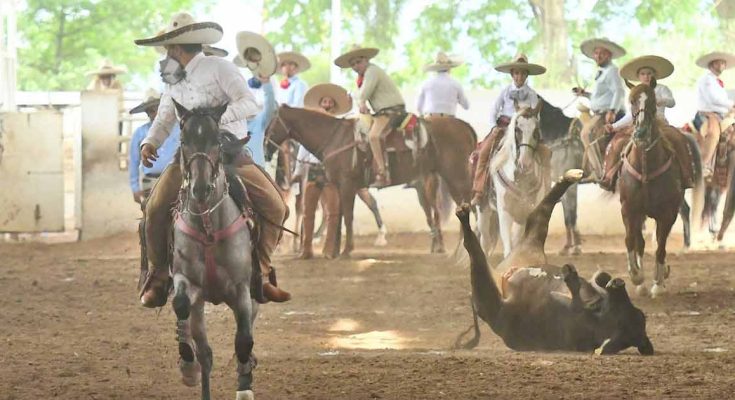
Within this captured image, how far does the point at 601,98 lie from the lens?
19.0 meters

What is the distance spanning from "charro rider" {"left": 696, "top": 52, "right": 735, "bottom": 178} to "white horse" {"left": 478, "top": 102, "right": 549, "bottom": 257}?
5484 millimetres

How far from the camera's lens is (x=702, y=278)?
54.6 ft

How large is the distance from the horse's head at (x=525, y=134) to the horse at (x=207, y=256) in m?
7.41

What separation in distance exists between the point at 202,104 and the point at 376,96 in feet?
36.5

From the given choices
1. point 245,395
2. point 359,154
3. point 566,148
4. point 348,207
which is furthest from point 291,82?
point 245,395

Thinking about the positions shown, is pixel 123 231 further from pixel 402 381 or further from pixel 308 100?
pixel 402 381

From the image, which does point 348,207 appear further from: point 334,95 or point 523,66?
point 523,66

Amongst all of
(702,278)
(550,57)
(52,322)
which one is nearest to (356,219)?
(550,57)

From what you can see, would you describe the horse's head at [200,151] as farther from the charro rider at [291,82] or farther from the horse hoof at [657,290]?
the charro rider at [291,82]

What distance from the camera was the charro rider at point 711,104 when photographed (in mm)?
21016

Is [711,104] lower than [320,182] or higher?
higher

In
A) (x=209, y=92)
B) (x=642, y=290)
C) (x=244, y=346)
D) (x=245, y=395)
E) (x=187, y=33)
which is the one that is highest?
(x=187, y=33)

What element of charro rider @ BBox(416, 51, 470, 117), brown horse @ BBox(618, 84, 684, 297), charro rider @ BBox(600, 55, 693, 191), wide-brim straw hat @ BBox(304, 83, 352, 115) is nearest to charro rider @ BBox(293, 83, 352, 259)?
wide-brim straw hat @ BBox(304, 83, 352, 115)

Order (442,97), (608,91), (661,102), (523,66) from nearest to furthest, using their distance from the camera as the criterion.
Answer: (661,102), (523,66), (608,91), (442,97)
